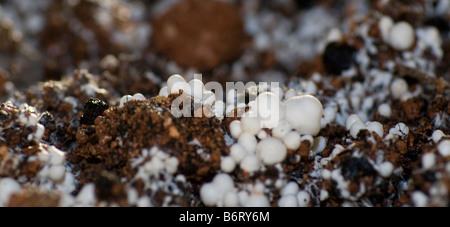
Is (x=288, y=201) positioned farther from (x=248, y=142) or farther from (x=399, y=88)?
Result: (x=399, y=88)

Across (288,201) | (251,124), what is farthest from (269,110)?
(288,201)

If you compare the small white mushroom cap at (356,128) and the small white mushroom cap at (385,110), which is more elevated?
the small white mushroom cap at (385,110)

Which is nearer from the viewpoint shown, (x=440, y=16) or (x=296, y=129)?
(x=296, y=129)

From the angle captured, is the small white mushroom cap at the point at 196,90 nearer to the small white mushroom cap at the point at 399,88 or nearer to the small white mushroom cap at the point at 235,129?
the small white mushroom cap at the point at 235,129

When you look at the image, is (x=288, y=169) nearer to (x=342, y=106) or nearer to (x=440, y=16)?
(x=342, y=106)

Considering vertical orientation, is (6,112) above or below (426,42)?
below

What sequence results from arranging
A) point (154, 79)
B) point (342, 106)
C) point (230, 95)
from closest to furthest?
point (230, 95)
point (342, 106)
point (154, 79)

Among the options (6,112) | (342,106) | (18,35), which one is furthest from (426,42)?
(18,35)

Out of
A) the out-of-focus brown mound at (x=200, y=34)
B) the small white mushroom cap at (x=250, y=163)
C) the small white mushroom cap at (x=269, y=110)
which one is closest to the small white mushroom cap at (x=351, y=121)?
the small white mushroom cap at (x=269, y=110)
